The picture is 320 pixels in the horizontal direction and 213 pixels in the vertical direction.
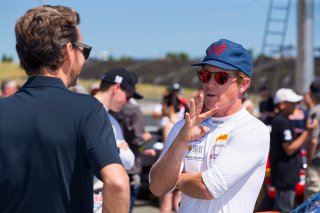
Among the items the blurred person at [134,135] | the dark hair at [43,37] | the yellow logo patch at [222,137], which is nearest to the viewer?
the dark hair at [43,37]

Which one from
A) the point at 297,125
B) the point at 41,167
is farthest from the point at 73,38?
the point at 297,125

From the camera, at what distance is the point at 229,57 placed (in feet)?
9.55

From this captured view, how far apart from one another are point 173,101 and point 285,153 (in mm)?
1795

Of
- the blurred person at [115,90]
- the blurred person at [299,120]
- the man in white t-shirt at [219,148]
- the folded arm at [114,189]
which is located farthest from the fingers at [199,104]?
the blurred person at [299,120]

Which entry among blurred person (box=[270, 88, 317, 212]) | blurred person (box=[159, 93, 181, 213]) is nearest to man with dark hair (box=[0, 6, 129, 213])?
blurred person (box=[270, 88, 317, 212])

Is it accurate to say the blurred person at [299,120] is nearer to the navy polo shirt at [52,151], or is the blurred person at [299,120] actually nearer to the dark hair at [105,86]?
the dark hair at [105,86]

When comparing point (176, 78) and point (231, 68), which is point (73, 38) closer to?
point (231, 68)

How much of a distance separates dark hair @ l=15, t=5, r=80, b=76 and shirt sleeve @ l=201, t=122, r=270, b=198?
2.94 ft

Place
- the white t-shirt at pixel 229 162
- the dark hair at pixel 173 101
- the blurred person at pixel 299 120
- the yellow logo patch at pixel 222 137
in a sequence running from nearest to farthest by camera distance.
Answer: the white t-shirt at pixel 229 162 → the yellow logo patch at pixel 222 137 → the dark hair at pixel 173 101 → the blurred person at pixel 299 120

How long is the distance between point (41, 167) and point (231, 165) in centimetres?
92

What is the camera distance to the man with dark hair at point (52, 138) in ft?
7.54

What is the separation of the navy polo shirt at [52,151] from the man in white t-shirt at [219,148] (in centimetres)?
49

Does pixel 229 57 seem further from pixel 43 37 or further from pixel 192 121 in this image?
pixel 43 37

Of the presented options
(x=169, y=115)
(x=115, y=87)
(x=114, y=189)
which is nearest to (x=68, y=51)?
(x=114, y=189)
